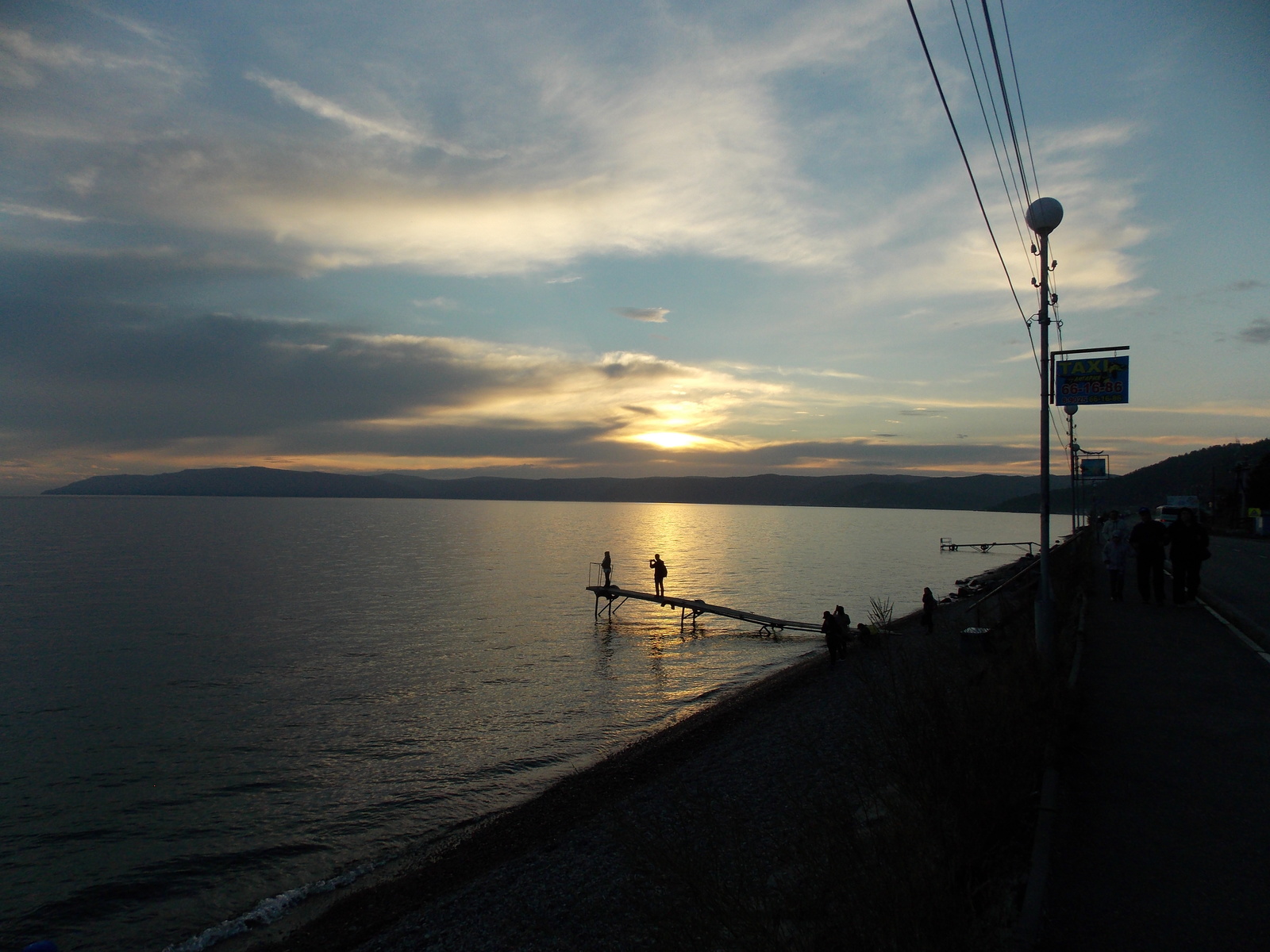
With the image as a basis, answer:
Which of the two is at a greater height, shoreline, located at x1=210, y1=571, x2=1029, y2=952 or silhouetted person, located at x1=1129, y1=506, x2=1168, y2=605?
silhouetted person, located at x1=1129, y1=506, x2=1168, y2=605

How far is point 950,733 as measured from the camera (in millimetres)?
5383

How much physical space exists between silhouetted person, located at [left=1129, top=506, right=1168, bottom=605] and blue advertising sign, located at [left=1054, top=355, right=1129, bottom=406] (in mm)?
2527

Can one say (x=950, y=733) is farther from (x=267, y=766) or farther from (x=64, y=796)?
(x=64, y=796)

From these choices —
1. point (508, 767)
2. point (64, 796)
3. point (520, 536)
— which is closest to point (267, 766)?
point (64, 796)

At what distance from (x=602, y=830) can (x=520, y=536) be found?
97225 mm

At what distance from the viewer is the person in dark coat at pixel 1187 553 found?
1429cm

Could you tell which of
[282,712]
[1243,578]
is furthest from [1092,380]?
[282,712]

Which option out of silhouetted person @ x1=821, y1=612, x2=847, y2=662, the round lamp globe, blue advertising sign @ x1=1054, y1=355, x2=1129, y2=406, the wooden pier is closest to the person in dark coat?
blue advertising sign @ x1=1054, y1=355, x2=1129, y2=406

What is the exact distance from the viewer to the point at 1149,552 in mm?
15883

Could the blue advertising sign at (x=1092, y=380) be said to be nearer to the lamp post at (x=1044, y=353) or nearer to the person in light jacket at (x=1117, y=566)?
the lamp post at (x=1044, y=353)

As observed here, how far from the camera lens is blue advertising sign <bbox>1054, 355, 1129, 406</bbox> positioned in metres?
13.9

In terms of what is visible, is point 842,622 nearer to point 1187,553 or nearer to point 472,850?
point 1187,553

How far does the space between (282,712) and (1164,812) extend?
18726 millimetres

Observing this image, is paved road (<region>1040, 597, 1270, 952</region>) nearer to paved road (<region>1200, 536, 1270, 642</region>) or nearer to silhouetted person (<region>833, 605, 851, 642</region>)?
paved road (<region>1200, 536, 1270, 642</region>)
